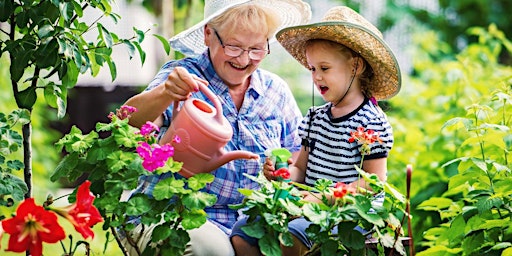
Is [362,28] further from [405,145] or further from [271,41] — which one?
[405,145]

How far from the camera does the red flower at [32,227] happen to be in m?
1.98

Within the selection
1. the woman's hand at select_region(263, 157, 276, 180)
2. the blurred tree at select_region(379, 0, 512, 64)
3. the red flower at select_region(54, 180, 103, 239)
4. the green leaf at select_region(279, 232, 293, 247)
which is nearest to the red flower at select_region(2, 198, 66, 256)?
the red flower at select_region(54, 180, 103, 239)

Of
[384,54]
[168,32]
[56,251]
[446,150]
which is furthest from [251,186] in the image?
[168,32]

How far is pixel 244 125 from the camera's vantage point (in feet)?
9.92

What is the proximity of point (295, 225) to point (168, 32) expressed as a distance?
4.44 metres

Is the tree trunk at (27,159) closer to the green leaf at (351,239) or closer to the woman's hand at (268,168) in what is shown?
the woman's hand at (268,168)

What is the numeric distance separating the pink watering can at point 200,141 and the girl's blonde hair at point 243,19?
0.40 meters

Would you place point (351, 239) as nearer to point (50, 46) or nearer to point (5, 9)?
point (50, 46)

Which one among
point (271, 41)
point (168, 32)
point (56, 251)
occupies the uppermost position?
point (271, 41)

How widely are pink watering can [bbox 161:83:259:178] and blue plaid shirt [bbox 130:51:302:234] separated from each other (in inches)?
12.8

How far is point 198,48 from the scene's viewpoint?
3.20 metres

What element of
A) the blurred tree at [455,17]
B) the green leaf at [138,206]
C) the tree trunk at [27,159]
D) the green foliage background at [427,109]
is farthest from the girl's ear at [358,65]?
the blurred tree at [455,17]

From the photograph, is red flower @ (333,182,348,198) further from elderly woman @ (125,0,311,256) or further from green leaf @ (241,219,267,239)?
elderly woman @ (125,0,311,256)

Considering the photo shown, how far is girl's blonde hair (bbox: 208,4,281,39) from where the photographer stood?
291cm
